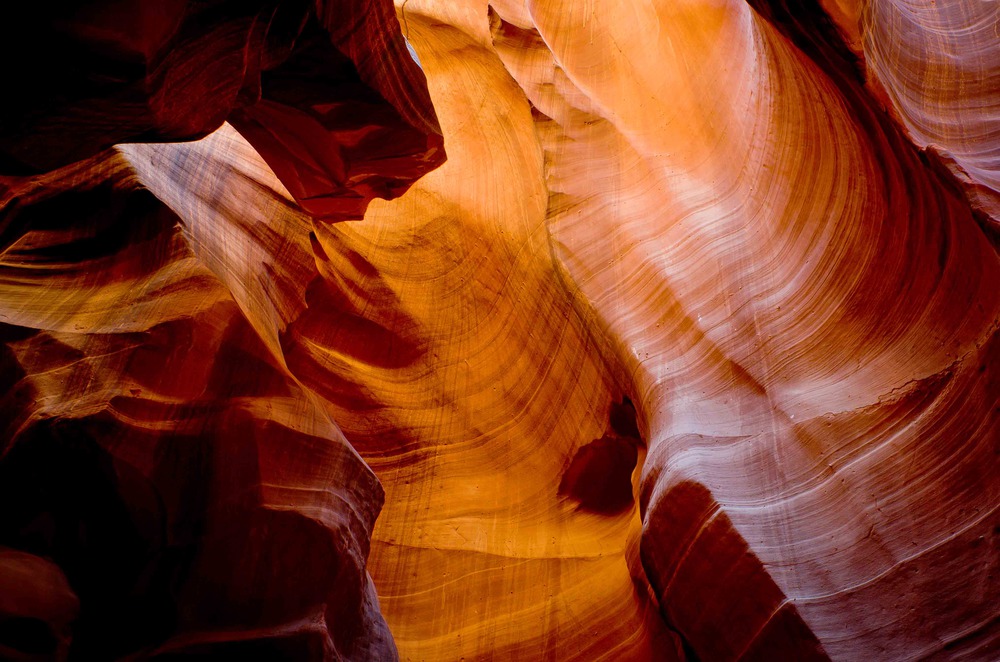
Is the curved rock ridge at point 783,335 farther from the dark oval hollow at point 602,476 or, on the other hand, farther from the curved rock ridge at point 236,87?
the curved rock ridge at point 236,87

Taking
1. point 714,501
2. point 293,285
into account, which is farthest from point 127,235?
point 714,501

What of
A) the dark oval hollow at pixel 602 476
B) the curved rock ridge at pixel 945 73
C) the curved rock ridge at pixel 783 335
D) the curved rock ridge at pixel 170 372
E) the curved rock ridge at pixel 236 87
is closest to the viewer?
the curved rock ridge at pixel 236 87

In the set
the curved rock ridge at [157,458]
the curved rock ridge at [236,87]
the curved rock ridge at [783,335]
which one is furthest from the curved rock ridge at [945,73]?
the curved rock ridge at [157,458]

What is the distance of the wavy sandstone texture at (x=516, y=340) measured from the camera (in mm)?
3543

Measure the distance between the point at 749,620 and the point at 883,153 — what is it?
8.54 ft

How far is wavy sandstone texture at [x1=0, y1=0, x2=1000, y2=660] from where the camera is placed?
3.54 meters

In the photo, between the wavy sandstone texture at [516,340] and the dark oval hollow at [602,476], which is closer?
the wavy sandstone texture at [516,340]

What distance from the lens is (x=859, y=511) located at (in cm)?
382

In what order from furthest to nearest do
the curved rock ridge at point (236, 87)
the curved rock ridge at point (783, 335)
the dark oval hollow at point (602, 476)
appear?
the dark oval hollow at point (602, 476) < the curved rock ridge at point (783, 335) < the curved rock ridge at point (236, 87)

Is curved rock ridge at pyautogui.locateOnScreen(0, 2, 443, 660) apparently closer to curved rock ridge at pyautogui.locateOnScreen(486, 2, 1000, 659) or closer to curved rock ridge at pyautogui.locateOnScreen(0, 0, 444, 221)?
curved rock ridge at pyautogui.locateOnScreen(0, 0, 444, 221)

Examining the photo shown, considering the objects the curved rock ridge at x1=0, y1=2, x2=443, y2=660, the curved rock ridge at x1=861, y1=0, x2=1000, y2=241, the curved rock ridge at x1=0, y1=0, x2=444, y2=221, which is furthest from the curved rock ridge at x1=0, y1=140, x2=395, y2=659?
the curved rock ridge at x1=861, y1=0, x2=1000, y2=241

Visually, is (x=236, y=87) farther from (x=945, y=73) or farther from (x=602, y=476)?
(x=945, y=73)

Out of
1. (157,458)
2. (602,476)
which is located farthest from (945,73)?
(157,458)

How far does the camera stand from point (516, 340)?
611 cm
